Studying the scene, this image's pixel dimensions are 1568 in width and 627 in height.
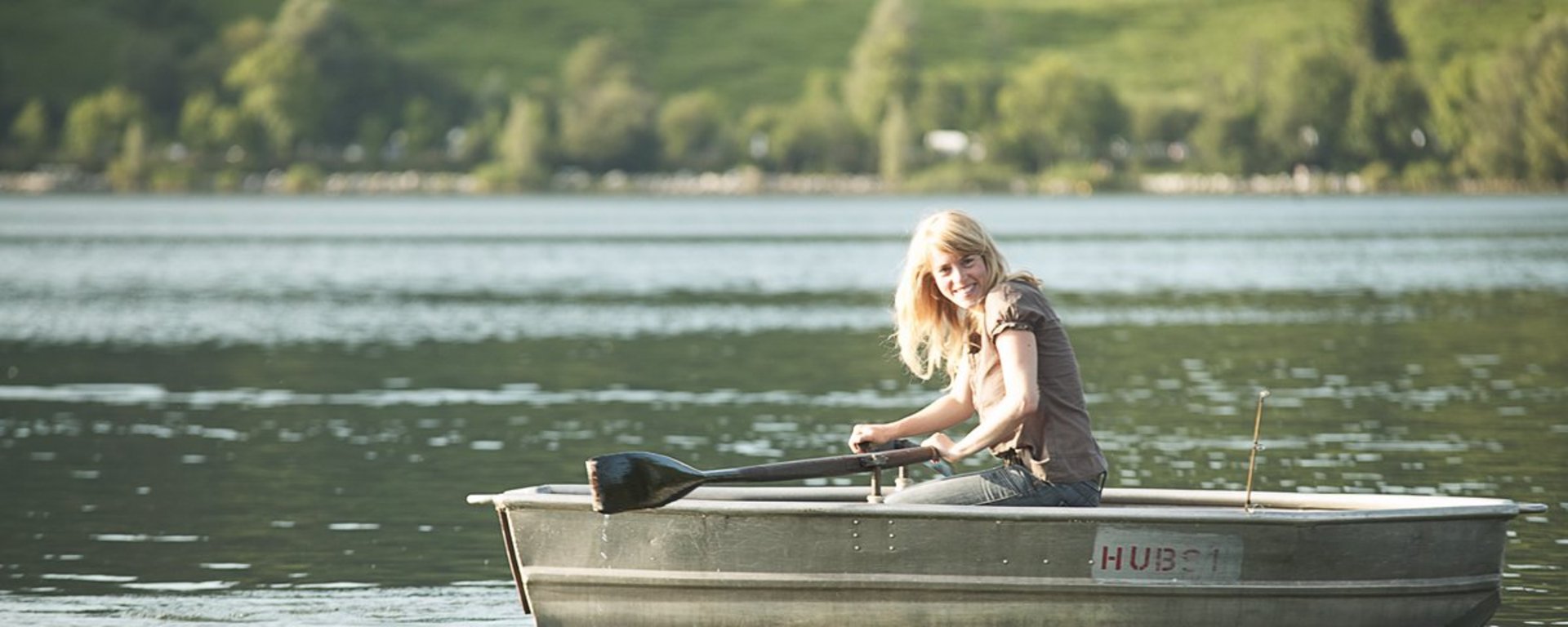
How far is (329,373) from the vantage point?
38.7m

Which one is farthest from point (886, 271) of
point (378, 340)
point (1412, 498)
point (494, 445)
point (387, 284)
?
point (1412, 498)

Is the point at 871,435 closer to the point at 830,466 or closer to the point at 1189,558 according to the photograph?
the point at 830,466

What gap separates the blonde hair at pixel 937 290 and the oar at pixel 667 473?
22.0 inches

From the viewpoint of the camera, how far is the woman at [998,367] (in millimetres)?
13383

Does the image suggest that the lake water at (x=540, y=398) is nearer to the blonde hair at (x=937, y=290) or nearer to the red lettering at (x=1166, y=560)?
the blonde hair at (x=937, y=290)

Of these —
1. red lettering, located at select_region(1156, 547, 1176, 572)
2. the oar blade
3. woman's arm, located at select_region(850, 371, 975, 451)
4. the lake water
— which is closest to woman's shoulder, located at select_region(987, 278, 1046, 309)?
woman's arm, located at select_region(850, 371, 975, 451)

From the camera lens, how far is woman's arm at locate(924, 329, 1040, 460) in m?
13.3

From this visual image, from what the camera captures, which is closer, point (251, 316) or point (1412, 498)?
point (1412, 498)

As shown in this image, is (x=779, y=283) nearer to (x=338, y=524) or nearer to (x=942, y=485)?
(x=338, y=524)

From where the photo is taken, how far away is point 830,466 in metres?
14.1

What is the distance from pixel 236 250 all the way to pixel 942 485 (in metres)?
97.9

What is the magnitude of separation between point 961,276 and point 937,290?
15.6 inches

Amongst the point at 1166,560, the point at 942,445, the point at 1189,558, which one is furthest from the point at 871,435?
the point at 1189,558

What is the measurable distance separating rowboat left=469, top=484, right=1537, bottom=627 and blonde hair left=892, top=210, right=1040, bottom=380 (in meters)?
0.99
